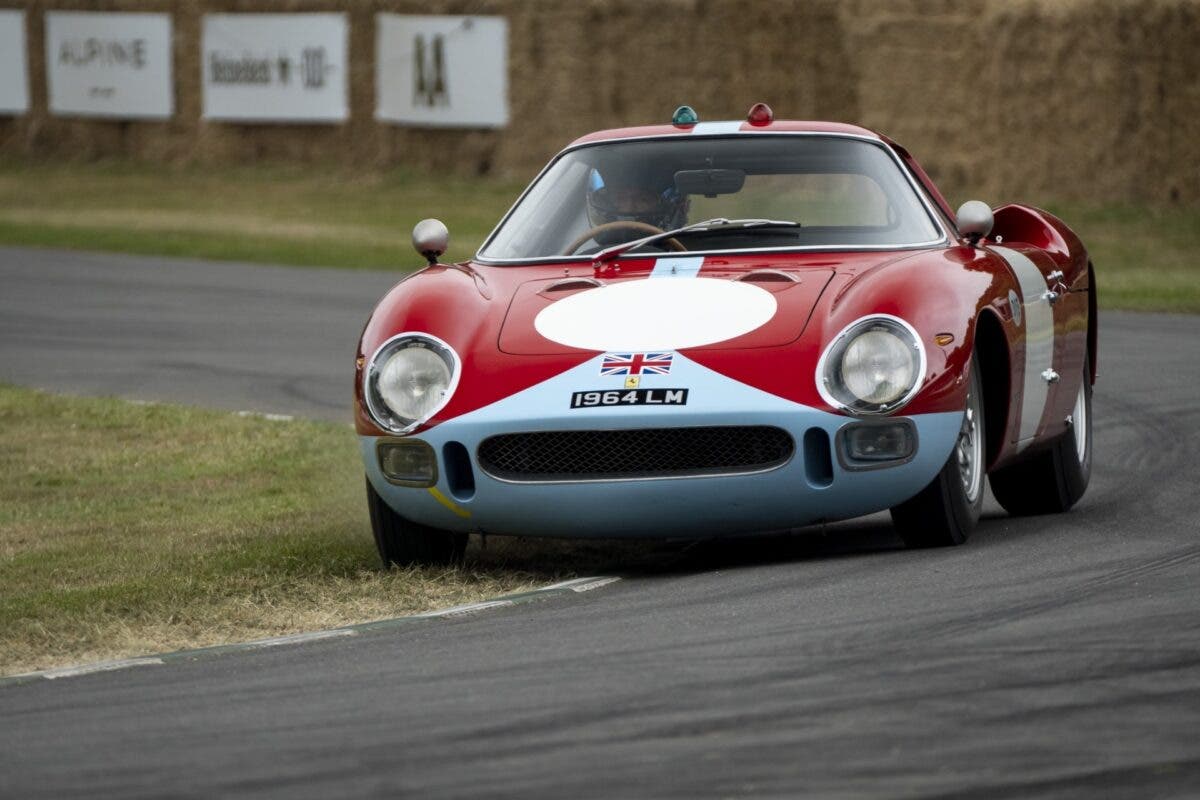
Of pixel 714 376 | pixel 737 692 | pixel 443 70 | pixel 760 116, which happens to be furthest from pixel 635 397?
pixel 443 70

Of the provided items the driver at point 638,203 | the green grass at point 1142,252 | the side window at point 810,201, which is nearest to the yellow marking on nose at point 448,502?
the driver at point 638,203

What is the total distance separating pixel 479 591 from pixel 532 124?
22.6m

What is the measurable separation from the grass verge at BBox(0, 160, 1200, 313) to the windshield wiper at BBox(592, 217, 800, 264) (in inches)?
381

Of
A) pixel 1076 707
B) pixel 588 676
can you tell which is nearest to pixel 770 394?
pixel 588 676

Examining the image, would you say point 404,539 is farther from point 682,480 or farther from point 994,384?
point 994,384

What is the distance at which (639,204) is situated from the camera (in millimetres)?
7730

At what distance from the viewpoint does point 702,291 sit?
675cm

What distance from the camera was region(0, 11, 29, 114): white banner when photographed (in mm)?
33656

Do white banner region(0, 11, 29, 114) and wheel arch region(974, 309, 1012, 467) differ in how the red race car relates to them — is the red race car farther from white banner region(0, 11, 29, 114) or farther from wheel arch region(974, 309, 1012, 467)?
white banner region(0, 11, 29, 114)

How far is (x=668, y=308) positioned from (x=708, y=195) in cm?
116

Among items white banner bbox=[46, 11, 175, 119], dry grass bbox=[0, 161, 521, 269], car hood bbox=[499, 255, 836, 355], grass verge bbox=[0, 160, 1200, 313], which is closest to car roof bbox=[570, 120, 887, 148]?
car hood bbox=[499, 255, 836, 355]

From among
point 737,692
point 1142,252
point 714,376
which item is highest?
point 714,376

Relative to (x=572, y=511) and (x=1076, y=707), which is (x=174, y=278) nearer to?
(x=572, y=511)

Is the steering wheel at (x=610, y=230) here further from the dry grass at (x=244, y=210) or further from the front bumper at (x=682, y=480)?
the dry grass at (x=244, y=210)
